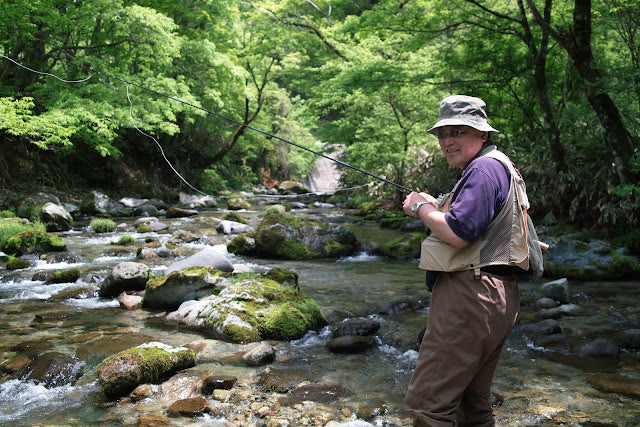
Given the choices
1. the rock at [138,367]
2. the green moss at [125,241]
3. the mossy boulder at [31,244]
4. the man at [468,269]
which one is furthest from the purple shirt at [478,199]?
the green moss at [125,241]

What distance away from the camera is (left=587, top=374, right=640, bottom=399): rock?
400 centimetres

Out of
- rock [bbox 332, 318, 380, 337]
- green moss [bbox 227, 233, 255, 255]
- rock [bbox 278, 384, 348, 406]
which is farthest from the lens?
green moss [bbox 227, 233, 255, 255]

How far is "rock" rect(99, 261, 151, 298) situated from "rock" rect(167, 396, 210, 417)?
396 cm

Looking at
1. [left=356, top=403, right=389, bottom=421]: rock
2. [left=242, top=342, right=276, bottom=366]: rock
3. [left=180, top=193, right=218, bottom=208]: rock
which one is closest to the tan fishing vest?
[left=356, top=403, right=389, bottom=421]: rock

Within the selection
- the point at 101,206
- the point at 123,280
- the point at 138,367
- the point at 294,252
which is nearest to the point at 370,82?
the point at 294,252

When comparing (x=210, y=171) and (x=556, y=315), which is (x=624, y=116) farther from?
(x=210, y=171)

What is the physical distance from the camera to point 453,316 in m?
2.15

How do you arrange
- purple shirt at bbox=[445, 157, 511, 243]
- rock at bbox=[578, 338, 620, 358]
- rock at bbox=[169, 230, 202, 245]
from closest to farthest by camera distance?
purple shirt at bbox=[445, 157, 511, 243]
rock at bbox=[578, 338, 620, 358]
rock at bbox=[169, 230, 202, 245]

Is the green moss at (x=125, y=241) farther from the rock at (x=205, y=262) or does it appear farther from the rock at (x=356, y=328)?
the rock at (x=356, y=328)

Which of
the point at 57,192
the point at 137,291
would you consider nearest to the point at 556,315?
the point at 137,291

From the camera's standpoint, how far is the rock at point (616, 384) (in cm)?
400

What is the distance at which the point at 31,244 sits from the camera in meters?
10.3

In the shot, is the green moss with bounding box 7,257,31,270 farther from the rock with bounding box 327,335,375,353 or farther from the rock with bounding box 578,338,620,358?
the rock with bounding box 578,338,620,358

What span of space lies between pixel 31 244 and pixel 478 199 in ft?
34.8
